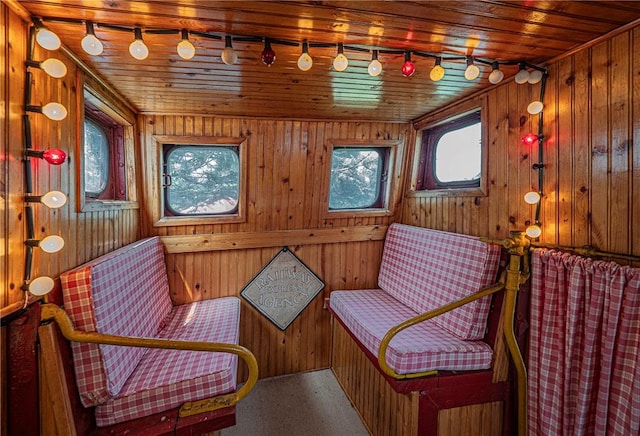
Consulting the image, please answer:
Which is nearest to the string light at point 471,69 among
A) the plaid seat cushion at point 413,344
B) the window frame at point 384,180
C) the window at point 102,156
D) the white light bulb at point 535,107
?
the white light bulb at point 535,107

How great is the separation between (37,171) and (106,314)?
0.71 m

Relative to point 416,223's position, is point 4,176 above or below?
above

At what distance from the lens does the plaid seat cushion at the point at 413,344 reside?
170cm

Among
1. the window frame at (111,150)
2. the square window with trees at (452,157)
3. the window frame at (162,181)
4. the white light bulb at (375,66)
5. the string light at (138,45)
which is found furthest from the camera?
the window frame at (162,181)

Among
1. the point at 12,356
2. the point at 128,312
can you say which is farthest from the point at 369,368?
the point at 12,356

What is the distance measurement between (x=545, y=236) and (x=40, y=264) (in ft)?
8.46

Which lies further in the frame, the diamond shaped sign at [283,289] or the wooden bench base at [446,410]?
the diamond shaped sign at [283,289]

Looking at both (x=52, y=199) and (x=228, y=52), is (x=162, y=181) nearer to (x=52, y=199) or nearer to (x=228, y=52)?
(x=52, y=199)

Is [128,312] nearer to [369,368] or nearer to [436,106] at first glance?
[369,368]

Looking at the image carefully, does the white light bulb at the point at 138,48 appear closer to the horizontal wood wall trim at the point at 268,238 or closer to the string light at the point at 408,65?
the string light at the point at 408,65

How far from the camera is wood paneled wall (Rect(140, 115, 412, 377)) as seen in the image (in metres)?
2.57

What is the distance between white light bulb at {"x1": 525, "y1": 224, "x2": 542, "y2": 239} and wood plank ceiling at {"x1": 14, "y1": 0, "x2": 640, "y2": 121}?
3.13ft

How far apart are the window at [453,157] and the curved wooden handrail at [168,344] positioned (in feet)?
6.52

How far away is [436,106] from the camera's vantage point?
7.97 feet
